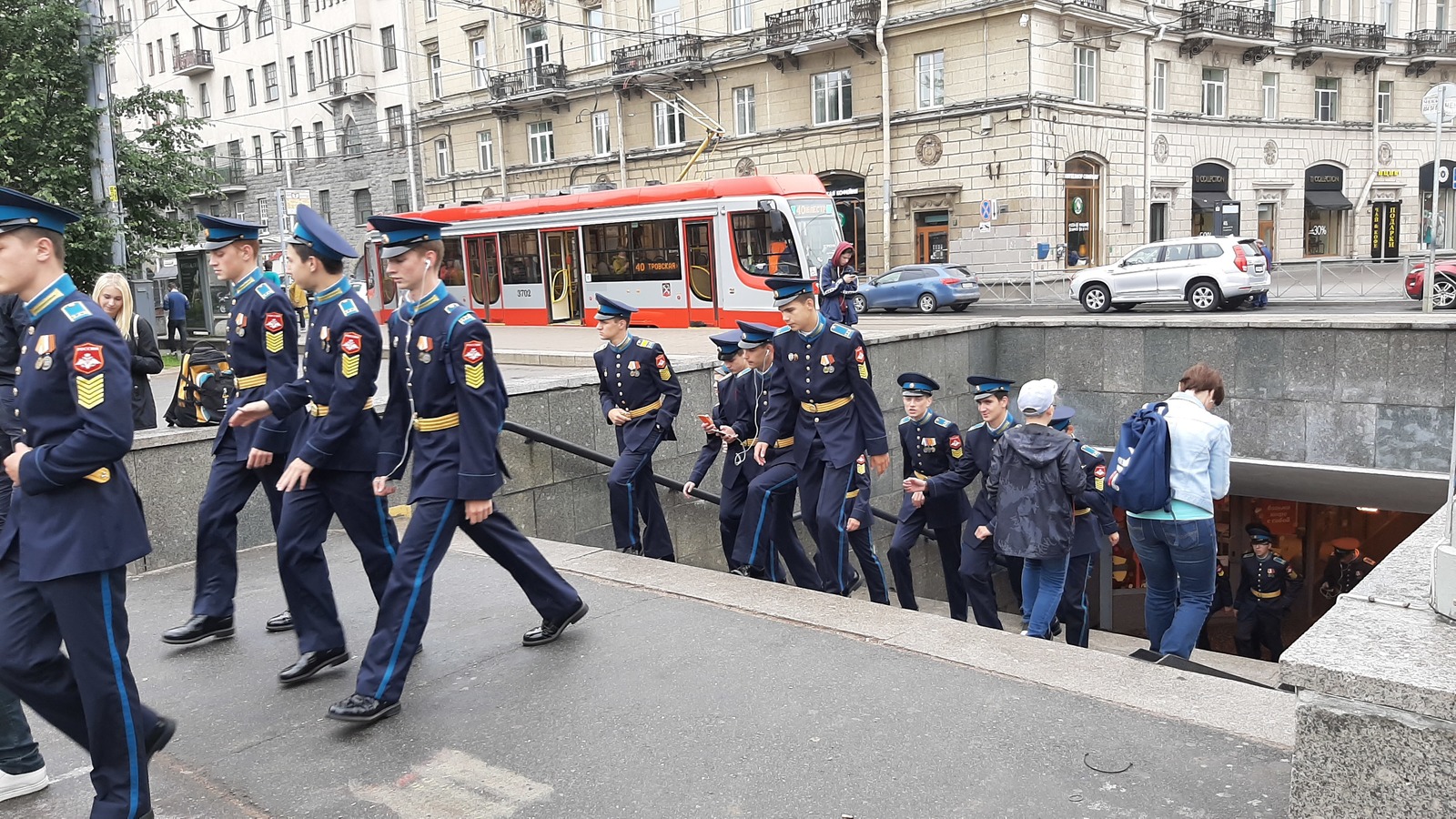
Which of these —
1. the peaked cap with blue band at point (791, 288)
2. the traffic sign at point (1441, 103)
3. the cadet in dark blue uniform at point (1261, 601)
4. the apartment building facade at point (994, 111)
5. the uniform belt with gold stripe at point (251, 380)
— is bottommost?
the cadet in dark blue uniform at point (1261, 601)

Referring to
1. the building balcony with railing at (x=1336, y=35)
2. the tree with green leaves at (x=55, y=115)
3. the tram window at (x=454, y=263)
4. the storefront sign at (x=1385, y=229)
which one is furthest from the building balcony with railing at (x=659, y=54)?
the storefront sign at (x=1385, y=229)

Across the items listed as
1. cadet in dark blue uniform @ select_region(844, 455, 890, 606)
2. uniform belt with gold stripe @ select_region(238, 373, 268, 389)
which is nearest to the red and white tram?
cadet in dark blue uniform @ select_region(844, 455, 890, 606)

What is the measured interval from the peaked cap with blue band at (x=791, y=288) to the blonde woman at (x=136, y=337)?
3735 millimetres

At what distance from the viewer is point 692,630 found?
5.14m

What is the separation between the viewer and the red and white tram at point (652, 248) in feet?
63.9

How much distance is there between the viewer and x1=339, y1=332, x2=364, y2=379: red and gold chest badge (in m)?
4.61

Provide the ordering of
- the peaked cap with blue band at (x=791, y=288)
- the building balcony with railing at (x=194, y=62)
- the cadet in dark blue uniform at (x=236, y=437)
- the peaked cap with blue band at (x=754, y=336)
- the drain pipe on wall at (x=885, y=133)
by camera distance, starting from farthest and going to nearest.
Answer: the building balcony with railing at (x=194, y=62) → the drain pipe on wall at (x=885, y=133) → the peaked cap with blue band at (x=754, y=336) → the peaked cap with blue band at (x=791, y=288) → the cadet in dark blue uniform at (x=236, y=437)

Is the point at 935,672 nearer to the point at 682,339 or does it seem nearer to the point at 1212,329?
the point at 1212,329

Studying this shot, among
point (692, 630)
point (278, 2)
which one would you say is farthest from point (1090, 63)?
point (278, 2)

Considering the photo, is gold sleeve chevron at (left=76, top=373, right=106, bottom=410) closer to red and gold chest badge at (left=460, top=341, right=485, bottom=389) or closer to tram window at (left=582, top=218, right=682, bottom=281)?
red and gold chest badge at (left=460, top=341, right=485, bottom=389)

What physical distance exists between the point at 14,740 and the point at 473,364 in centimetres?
200

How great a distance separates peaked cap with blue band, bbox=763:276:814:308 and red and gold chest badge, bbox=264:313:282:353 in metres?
3.04

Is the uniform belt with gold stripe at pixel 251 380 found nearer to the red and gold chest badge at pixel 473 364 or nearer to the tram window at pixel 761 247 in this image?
Result: the red and gold chest badge at pixel 473 364

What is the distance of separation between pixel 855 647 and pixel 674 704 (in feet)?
3.07
